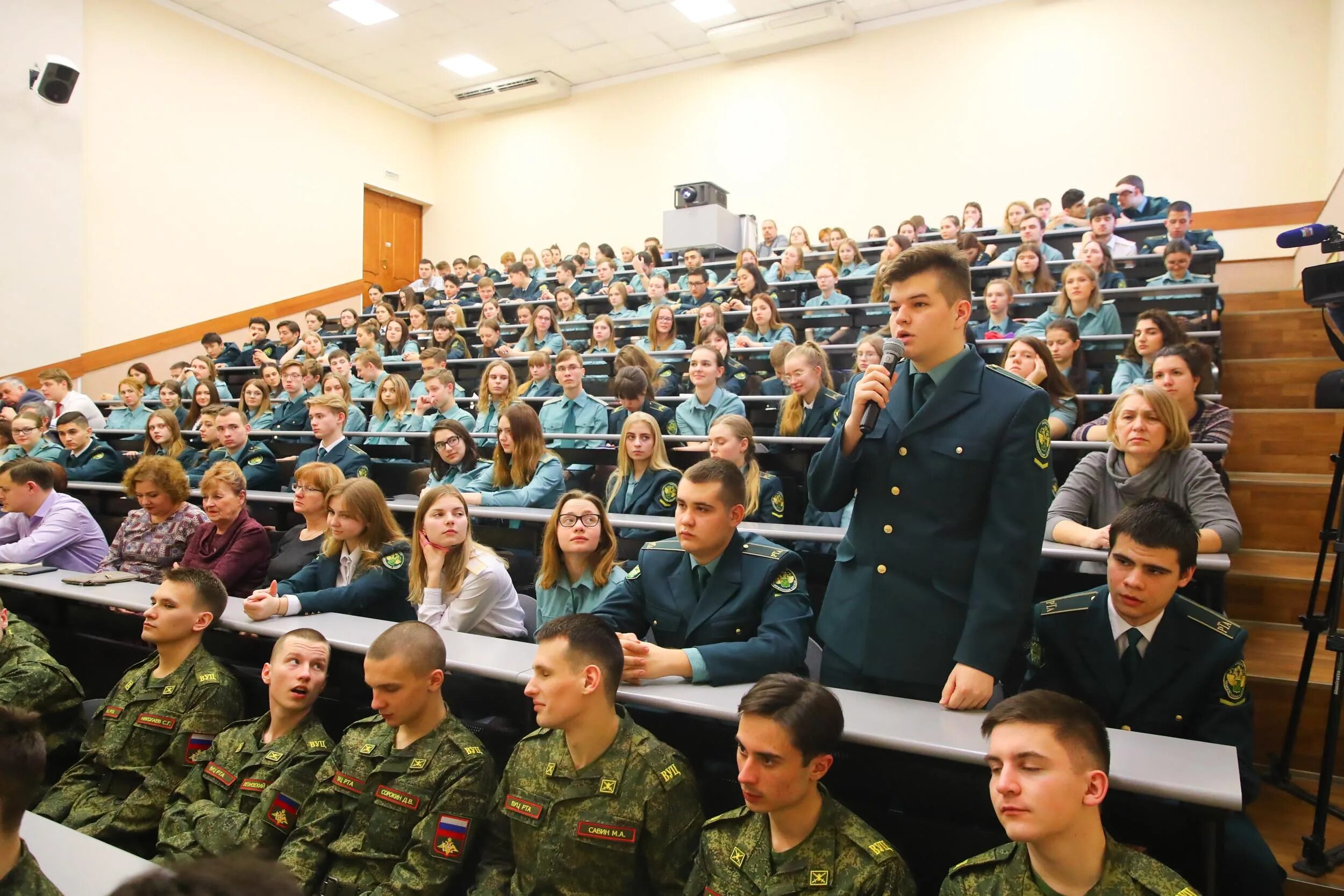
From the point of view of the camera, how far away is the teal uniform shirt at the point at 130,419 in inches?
247

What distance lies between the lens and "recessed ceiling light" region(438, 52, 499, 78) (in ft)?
33.6

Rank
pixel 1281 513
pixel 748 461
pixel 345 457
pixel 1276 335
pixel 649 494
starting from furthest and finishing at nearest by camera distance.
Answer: pixel 1276 335, pixel 345 457, pixel 649 494, pixel 748 461, pixel 1281 513

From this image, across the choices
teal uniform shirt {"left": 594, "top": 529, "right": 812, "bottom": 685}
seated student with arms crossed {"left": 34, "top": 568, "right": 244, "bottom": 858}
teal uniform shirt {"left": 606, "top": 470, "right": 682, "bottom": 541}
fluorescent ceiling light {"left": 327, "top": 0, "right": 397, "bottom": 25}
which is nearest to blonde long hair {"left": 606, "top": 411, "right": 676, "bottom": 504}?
teal uniform shirt {"left": 606, "top": 470, "right": 682, "bottom": 541}

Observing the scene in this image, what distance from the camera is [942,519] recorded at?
1.44 m

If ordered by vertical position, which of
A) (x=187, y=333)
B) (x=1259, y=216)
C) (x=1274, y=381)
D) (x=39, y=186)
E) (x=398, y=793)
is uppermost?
(x=1259, y=216)

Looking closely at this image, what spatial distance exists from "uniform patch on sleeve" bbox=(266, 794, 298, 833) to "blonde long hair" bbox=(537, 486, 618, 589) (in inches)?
31.7

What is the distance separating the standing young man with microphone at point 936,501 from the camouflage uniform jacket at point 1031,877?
0.84 ft

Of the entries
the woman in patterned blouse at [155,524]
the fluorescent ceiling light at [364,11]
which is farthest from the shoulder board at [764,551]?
the fluorescent ceiling light at [364,11]

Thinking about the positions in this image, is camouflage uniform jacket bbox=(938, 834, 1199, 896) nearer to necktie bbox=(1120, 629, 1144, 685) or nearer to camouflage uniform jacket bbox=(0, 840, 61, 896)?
necktie bbox=(1120, 629, 1144, 685)

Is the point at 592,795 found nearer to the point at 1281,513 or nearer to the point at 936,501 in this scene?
the point at 936,501

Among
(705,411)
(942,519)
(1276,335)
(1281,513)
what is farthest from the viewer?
(1276,335)

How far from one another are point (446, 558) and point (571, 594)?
40 cm

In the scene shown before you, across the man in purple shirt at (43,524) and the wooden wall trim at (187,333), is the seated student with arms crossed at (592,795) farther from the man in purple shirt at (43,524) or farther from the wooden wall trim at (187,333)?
the wooden wall trim at (187,333)

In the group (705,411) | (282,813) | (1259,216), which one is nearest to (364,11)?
(705,411)
